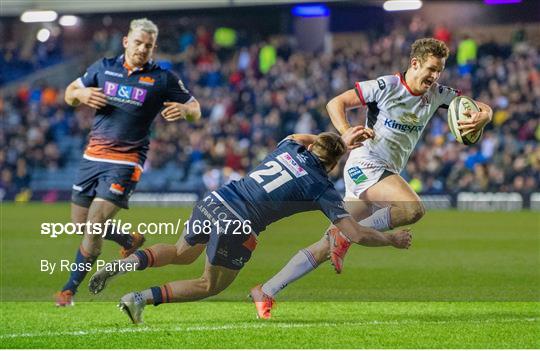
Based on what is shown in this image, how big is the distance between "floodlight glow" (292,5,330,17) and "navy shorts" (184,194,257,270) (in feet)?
78.8

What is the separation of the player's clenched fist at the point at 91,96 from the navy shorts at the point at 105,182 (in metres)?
0.59

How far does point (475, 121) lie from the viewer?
9422mm

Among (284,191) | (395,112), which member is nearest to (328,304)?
(395,112)

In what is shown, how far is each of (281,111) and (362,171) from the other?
1938cm

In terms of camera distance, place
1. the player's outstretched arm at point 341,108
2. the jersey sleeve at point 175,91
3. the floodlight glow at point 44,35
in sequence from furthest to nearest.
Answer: the floodlight glow at point 44,35, the jersey sleeve at point 175,91, the player's outstretched arm at point 341,108

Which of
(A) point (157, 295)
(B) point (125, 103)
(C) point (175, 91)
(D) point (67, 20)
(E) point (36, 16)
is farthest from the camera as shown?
(D) point (67, 20)

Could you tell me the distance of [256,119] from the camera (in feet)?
96.0

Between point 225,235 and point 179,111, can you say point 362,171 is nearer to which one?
point 179,111

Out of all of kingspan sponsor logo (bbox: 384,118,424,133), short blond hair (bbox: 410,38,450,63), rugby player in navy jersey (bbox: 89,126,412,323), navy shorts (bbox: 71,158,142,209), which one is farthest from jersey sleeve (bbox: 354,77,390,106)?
navy shorts (bbox: 71,158,142,209)

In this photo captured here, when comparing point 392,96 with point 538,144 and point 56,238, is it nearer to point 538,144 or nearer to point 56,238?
point 56,238

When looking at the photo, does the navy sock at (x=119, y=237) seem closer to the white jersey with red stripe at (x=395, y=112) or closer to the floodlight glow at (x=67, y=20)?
the white jersey with red stripe at (x=395, y=112)

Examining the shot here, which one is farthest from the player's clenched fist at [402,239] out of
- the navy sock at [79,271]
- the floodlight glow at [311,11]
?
the floodlight glow at [311,11]

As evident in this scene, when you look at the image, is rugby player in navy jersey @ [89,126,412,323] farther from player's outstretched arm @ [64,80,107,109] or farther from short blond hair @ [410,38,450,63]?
player's outstretched arm @ [64,80,107,109]

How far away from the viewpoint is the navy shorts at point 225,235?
27.0ft
